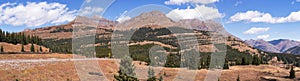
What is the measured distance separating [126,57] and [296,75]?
91.0 meters

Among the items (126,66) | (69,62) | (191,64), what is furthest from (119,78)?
(191,64)

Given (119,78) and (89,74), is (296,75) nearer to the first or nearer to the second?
(89,74)

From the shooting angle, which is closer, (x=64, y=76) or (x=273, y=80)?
(x=64, y=76)

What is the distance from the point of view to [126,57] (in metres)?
41.5

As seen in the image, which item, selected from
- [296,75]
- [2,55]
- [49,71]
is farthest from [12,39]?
[296,75]

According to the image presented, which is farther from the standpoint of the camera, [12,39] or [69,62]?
[12,39]

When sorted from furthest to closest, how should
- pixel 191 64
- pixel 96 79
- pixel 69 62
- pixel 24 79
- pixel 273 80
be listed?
pixel 191 64
pixel 273 80
pixel 69 62
pixel 96 79
pixel 24 79

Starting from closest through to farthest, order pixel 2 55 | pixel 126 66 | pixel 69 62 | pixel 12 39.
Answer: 1. pixel 126 66
2. pixel 69 62
3. pixel 2 55
4. pixel 12 39

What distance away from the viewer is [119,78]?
36.6 metres

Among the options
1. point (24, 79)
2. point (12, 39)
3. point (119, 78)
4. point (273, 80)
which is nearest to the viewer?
point (119, 78)

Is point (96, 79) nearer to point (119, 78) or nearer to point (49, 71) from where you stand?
point (49, 71)

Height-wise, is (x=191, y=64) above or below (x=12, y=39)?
below

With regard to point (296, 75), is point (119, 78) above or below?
above

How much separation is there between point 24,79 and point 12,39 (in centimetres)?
10011
